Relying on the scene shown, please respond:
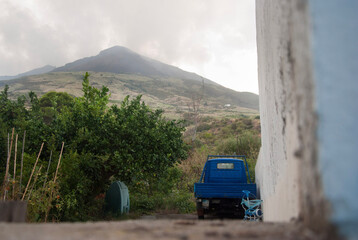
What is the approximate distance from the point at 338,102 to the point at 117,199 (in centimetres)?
847

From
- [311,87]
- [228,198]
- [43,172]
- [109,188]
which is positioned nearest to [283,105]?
[311,87]

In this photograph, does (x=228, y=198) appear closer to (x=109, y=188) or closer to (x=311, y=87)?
(x=109, y=188)

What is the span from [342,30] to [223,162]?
976 cm

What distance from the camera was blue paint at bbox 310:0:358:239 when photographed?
4.51ft

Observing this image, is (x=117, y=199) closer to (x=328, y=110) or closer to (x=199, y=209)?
(x=199, y=209)

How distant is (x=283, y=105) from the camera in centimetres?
253

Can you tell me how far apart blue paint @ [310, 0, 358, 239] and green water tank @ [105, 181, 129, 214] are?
825cm

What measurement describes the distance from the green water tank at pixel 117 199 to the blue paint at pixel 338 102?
8.25m

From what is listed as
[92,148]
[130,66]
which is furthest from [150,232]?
[130,66]

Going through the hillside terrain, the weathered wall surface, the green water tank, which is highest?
the hillside terrain

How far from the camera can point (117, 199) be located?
9289 mm

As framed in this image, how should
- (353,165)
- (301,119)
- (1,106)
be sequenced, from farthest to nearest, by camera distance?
(1,106) < (301,119) < (353,165)

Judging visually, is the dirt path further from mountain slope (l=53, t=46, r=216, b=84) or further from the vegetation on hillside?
mountain slope (l=53, t=46, r=216, b=84)

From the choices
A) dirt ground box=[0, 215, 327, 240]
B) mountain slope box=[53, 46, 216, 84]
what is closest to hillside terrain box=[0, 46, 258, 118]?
mountain slope box=[53, 46, 216, 84]
